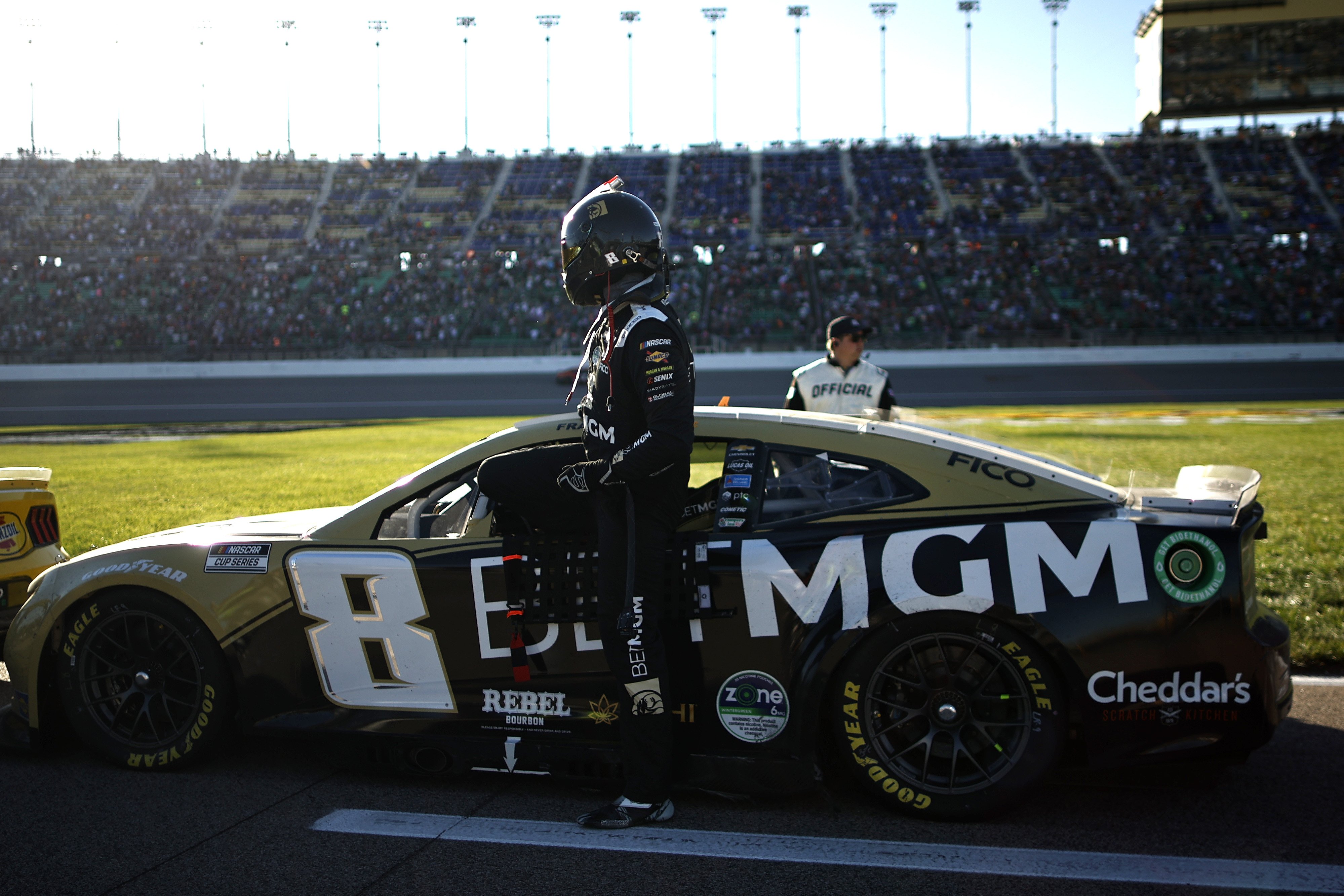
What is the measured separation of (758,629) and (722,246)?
36691mm

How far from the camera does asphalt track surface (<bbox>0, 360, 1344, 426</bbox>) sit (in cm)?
2394

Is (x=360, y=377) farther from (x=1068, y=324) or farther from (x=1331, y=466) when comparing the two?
(x=1331, y=466)

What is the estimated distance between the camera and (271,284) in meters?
37.5

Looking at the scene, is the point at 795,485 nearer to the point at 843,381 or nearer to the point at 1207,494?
the point at 1207,494

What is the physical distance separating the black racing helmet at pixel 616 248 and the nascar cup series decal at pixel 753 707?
1.21 m

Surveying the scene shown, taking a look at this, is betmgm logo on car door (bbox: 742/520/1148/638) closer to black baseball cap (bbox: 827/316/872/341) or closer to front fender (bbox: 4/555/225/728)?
front fender (bbox: 4/555/225/728)

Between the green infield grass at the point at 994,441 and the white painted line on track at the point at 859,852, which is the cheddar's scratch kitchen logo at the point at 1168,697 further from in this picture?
the green infield grass at the point at 994,441

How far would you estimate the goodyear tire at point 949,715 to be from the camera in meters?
2.77

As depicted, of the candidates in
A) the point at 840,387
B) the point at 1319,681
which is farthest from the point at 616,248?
the point at 1319,681

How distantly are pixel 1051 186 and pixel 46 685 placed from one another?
44362 millimetres

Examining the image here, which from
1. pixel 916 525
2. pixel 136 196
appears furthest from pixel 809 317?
pixel 136 196

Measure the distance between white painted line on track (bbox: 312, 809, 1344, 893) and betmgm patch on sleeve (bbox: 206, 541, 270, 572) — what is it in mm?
875

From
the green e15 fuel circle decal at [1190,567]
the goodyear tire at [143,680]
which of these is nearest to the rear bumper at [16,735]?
the goodyear tire at [143,680]

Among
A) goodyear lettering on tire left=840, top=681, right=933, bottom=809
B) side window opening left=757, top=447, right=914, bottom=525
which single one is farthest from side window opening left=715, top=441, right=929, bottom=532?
goodyear lettering on tire left=840, top=681, right=933, bottom=809
